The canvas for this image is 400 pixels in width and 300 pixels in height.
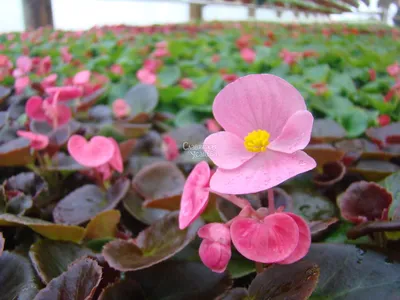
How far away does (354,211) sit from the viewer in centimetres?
43

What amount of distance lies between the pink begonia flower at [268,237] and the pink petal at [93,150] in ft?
0.73

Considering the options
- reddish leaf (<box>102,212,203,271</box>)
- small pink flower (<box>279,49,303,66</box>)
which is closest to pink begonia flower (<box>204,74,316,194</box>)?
reddish leaf (<box>102,212,203,271</box>)

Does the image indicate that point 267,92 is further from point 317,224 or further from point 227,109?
point 317,224

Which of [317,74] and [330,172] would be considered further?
[317,74]

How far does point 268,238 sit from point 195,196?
A: 2.4 inches

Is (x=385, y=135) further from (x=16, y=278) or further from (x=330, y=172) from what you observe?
(x=16, y=278)

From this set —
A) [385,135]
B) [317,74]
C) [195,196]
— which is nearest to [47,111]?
[195,196]

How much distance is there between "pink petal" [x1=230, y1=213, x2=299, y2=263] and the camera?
274 millimetres

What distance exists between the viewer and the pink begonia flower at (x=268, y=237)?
0.90 ft

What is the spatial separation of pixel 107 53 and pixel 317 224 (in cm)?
167

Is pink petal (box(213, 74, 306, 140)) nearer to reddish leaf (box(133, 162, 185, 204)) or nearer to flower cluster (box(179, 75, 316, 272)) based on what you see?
flower cluster (box(179, 75, 316, 272))

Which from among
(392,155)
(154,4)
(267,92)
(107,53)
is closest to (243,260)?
(267,92)

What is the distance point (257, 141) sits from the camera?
0.29 metres

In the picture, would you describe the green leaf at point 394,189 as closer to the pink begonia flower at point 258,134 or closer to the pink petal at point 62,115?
the pink begonia flower at point 258,134
